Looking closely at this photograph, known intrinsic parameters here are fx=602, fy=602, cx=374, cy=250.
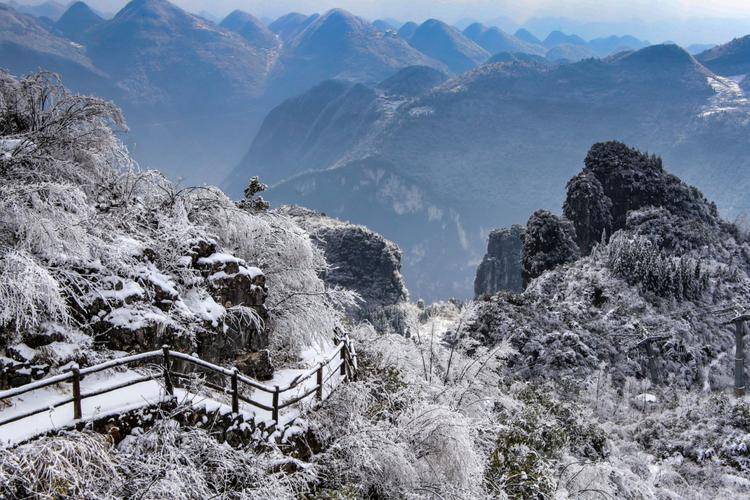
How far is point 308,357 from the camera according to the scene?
14.1m

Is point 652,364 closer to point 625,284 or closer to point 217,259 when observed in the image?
point 625,284

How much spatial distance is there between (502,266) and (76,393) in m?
119

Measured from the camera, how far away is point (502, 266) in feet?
405

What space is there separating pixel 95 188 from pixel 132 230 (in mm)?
2252

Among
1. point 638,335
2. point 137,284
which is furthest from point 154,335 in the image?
point 638,335

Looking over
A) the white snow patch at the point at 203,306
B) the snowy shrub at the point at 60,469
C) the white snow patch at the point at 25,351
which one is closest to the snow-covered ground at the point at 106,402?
the snowy shrub at the point at 60,469

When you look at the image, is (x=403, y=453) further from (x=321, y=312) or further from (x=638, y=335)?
(x=638, y=335)

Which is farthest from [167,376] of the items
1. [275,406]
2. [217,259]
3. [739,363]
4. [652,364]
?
[652,364]

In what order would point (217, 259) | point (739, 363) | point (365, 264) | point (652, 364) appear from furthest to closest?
point (365, 264) < point (652, 364) < point (739, 363) < point (217, 259)

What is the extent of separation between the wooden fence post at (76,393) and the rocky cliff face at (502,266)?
116 m

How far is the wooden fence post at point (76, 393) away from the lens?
25.7 ft

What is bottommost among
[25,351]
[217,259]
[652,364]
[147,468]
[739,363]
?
[652,364]

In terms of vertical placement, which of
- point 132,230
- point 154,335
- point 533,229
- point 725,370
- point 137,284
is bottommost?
point 725,370

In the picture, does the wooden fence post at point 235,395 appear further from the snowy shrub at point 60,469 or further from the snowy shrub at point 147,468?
the snowy shrub at point 60,469
